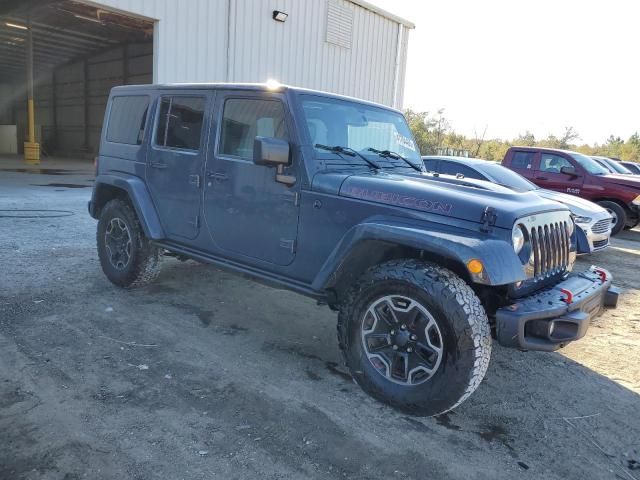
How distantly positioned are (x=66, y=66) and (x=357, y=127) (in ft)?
104

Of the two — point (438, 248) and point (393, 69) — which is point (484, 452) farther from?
point (393, 69)

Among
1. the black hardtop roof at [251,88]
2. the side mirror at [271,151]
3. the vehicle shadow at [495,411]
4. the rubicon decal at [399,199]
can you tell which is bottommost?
the vehicle shadow at [495,411]

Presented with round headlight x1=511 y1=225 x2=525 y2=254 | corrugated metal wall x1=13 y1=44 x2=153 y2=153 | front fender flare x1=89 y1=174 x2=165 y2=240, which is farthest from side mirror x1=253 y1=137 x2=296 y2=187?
corrugated metal wall x1=13 y1=44 x2=153 y2=153

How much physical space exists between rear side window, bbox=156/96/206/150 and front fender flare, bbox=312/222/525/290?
183 cm

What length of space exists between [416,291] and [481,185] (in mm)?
1293

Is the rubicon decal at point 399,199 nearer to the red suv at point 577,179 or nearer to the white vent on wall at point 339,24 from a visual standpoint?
the red suv at point 577,179

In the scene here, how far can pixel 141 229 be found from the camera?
4773 millimetres

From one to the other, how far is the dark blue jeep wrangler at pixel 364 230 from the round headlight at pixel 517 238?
1 cm

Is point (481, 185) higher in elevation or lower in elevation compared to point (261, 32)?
lower

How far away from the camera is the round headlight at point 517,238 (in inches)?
112

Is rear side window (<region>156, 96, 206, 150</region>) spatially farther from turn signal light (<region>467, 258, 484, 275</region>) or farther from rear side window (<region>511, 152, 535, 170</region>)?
rear side window (<region>511, 152, 535, 170</region>)

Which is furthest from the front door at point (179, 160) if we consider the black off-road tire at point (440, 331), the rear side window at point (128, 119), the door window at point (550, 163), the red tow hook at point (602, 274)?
the door window at point (550, 163)

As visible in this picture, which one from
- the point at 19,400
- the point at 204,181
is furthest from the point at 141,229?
the point at 19,400

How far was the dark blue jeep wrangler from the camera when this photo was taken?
2777mm
